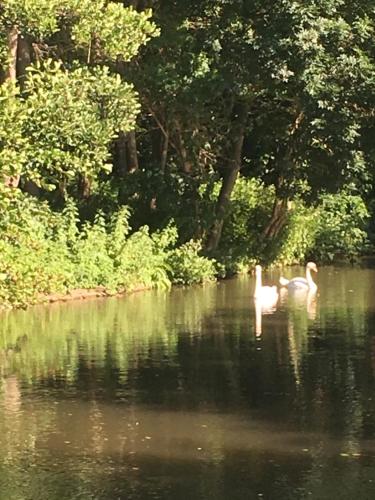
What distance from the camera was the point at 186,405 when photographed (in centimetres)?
1288

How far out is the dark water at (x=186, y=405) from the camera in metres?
9.84

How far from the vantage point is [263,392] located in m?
13.5

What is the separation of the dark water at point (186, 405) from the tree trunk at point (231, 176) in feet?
25.9

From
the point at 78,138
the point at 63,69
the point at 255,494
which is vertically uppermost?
the point at 63,69

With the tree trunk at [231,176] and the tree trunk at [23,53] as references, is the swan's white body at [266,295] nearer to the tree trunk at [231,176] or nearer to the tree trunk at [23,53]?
the tree trunk at [231,176]

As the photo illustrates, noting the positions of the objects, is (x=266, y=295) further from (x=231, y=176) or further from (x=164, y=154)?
(x=231, y=176)

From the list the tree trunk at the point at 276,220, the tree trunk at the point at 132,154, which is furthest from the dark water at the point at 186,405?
the tree trunk at the point at 276,220

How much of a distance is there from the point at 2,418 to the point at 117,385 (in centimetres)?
206

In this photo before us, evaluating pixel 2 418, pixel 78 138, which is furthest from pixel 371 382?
pixel 78 138

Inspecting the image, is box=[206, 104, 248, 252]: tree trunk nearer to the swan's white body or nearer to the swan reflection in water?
the swan reflection in water

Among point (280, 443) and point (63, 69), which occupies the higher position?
point (63, 69)

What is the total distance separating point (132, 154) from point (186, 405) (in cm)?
1706

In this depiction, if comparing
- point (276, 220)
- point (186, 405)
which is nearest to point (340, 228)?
point (276, 220)

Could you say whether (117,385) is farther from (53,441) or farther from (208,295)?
(208,295)
